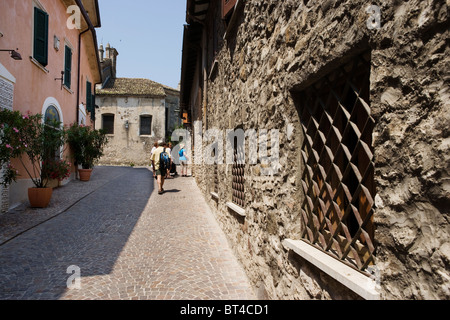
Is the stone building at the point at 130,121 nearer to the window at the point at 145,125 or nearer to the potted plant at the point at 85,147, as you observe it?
the window at the point at 145,125

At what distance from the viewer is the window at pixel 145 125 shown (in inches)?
1000

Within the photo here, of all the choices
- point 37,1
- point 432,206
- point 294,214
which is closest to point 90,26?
point 37,1

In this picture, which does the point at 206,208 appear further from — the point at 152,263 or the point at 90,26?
the point at 90,26

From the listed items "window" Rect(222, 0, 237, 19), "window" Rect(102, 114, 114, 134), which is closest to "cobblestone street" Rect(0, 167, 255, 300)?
"window" Rect(222, 0, 237, 19)

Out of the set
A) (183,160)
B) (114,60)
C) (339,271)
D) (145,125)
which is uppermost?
(114,60)

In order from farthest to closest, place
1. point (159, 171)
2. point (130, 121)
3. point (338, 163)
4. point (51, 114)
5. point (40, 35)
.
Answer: point (130, 121) < point (159, 171) < point (51, 114) < point (40, 35) < point (338, 163)

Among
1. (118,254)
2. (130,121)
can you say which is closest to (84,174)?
(118,254)

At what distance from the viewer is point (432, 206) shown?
1221 mm

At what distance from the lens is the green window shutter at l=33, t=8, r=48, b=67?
7828 mm

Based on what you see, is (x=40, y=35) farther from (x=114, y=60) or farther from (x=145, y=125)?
(x=114, y=60)

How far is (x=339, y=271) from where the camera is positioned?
178cm

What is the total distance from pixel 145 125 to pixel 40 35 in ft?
57.6

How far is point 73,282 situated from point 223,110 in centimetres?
379

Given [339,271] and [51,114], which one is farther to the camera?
[51,114]
